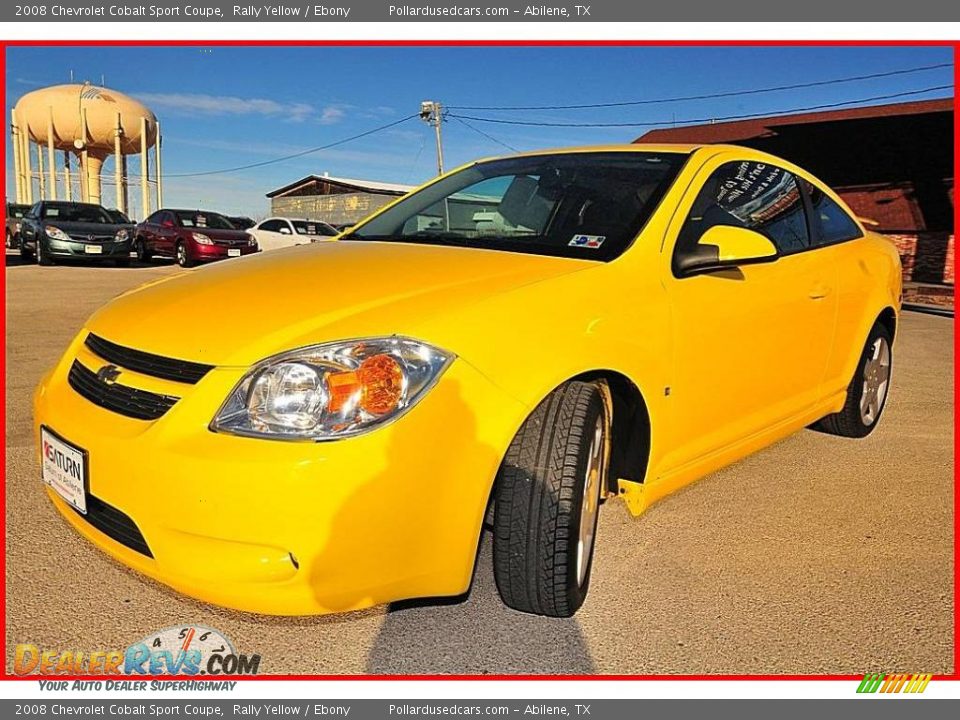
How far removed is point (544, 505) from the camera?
83.1 inches

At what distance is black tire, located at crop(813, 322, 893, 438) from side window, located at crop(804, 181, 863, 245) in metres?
0.56

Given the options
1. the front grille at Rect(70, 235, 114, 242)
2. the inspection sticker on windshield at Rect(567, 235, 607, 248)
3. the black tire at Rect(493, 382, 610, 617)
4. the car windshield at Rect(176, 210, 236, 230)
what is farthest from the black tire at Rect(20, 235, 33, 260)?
the black tire at Rect(493, 382, 610, 617)

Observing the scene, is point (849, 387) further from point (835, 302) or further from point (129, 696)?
point (129, 696)

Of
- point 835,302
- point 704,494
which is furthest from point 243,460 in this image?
point 835,302

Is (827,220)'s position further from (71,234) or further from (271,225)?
(271,225)

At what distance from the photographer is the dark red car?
16875 mm

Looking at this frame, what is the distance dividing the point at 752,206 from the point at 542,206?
0.91 metres

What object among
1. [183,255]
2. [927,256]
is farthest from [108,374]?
[927,256]

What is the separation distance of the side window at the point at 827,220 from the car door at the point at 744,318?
0.13 meters

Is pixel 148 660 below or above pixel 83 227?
above

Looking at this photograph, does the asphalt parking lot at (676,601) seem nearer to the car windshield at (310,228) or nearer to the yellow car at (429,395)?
the yellow car at (429,395)

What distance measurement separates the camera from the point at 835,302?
142 inches

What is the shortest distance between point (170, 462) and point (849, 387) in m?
3.50

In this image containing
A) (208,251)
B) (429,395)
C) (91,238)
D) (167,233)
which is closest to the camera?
(429,395)
